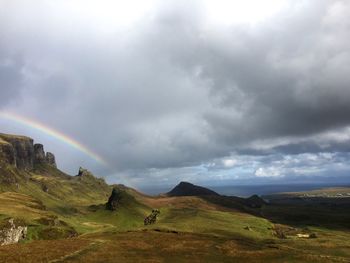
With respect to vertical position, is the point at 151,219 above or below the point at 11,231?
above

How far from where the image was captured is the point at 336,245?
8731cm

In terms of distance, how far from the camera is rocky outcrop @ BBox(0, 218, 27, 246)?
109 meters

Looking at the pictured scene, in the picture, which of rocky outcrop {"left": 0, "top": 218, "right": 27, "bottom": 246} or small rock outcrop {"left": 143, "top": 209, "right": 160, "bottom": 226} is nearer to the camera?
rocky outcrop {"left": 0, "top": 218, "right": 27, "bottom": 246}

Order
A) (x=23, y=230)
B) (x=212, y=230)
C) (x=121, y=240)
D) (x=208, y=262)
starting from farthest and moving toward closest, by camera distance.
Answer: (x=23, y=230)
(x=212, y=230)
(x=121, y=240)
(x=208, y=262)

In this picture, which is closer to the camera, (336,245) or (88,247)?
(88,247)

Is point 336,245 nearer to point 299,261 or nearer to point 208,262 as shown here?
point 299,261

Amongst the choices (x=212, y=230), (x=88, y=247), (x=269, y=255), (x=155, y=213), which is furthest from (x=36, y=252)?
(x=155, y=213)

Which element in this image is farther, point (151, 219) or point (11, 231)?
point (151, 219)

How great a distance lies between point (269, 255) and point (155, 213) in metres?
117

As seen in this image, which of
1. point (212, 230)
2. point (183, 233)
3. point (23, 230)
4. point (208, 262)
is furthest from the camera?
point (23, 230)

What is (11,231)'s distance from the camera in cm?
11356

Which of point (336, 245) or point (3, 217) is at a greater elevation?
point (3, 217)

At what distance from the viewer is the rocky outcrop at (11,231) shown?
109 meters

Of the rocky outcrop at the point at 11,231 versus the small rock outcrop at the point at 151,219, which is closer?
the rocky outcrop at the point at 11,231
